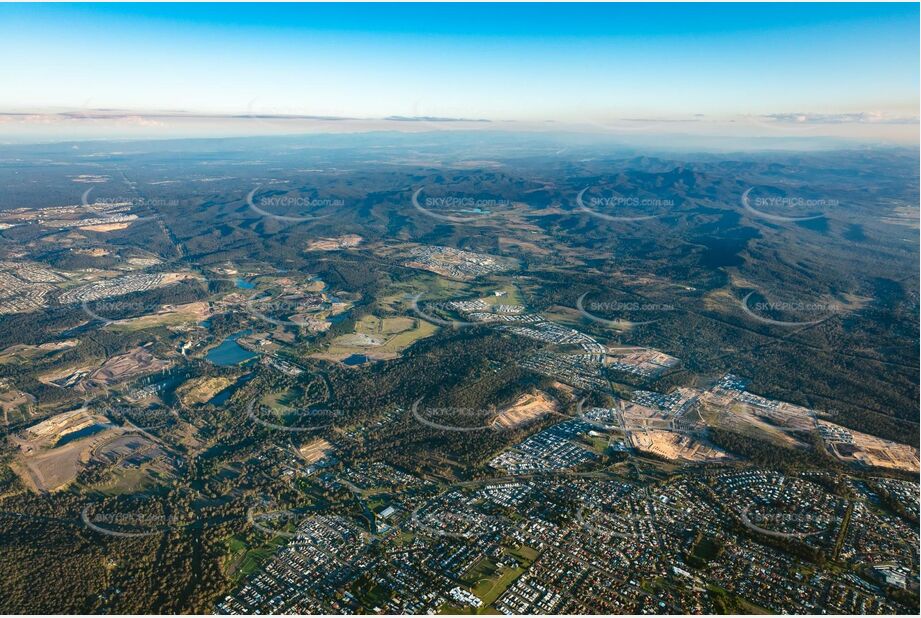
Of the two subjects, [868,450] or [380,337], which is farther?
[380,337]

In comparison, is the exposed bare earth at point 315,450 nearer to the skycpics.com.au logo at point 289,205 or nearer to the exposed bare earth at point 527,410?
the exposed bare earth at point 527,410

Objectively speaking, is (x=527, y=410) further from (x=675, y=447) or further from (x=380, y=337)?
(x=380, y=337)

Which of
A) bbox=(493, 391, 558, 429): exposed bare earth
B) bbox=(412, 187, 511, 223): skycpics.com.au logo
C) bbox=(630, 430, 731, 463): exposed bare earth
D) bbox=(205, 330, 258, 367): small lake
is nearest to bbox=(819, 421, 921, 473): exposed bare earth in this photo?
bbox=(630, 430, 731, 463): exposed bare earth

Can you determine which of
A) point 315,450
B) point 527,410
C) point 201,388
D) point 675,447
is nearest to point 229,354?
point 201,388

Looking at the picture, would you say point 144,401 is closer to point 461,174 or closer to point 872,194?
point 461,174

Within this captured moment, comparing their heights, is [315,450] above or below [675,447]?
above

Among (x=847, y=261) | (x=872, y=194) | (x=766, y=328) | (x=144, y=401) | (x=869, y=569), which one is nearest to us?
(x=869, y=569)

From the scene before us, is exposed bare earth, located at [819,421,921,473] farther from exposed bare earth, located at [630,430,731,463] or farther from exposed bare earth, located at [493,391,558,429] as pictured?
exposed bare earth, located at [493,391,558,429]

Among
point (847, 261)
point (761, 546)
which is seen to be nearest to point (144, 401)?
point (761, 546)
